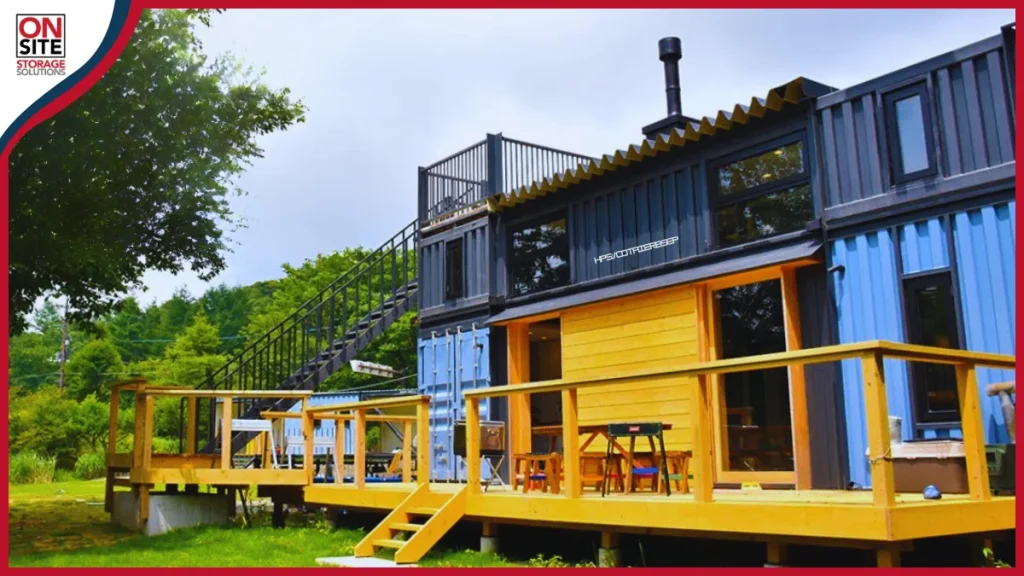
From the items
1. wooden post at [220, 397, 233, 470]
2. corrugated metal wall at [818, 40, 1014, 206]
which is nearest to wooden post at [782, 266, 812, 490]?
corrugated metal wall at [818, 40, 1014, 206]

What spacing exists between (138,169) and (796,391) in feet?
28.8

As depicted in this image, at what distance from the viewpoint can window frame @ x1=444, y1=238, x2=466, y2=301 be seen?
13.3m

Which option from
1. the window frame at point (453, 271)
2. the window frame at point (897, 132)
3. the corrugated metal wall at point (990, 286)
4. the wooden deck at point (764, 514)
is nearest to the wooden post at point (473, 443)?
the wooden deck at point (764, 514)

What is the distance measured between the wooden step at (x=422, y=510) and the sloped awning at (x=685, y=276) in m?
3.59

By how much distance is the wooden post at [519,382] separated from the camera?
12.0m

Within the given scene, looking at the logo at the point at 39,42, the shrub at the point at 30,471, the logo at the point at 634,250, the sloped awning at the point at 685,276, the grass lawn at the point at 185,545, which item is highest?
the logo at the point at 39,42

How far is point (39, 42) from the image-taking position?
365 inches

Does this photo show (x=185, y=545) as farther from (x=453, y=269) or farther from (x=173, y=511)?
(x=453, y=269)

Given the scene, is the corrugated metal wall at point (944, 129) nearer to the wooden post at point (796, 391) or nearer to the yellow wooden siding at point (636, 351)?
the wooden post at point (796, 391)

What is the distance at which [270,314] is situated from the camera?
41.1 meters

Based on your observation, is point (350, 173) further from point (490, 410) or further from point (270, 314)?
point (490, 410)

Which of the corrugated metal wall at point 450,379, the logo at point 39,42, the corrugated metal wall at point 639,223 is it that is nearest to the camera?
the logo at point 39,42
